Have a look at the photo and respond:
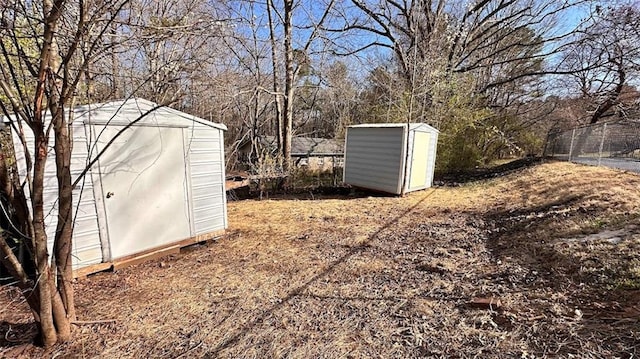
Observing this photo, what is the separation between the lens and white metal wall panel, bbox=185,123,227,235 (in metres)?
3.88

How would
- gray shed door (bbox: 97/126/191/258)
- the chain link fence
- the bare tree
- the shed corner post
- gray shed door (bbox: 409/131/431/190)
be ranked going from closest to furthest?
gray shed door (bbox: 97/126/191/258), the shed corner post, gray shed door (bbox: 409/131/431/190), the chain link fence, the bare tree

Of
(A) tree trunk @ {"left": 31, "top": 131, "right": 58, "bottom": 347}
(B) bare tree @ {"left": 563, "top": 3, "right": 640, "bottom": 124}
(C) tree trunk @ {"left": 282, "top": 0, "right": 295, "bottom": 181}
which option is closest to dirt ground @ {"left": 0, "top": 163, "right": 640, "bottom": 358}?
(A) tree trunk @ {"left": 31, "top": 131, "right": 58, "bottom": 347}

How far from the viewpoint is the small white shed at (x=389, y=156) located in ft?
24.5

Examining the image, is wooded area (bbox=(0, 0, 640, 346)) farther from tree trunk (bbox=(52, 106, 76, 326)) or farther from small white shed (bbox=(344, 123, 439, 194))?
small white shed (bbox=(344, 123, 439, 194))

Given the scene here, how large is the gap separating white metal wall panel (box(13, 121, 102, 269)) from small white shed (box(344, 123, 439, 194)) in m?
6.14

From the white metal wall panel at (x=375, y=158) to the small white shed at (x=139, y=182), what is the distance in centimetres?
462

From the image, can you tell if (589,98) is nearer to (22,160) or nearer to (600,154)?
(600,154)

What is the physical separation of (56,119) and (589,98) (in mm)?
17920

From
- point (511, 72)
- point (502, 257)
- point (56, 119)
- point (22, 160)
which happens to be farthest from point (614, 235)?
point (511, 72)

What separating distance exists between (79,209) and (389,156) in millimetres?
6270

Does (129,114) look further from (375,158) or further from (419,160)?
(419,160)

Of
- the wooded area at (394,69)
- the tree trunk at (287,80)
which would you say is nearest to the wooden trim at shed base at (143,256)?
the wooded area at (394,69)

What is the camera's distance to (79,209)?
3.00m

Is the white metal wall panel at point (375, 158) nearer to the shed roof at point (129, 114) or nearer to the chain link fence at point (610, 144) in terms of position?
the shed roof at point (129, 114)
